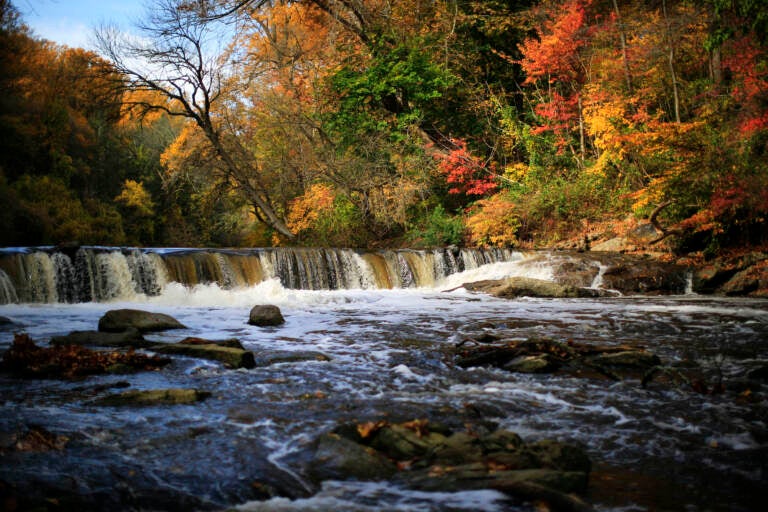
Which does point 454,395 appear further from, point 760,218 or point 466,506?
point 760,218

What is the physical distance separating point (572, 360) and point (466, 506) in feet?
12.0

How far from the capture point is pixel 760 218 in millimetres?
13859

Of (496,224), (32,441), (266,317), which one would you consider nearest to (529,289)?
(496,224)

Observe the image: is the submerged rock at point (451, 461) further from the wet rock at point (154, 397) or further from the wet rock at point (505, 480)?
the wet rock at point (154, 397)

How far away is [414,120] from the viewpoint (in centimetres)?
2256

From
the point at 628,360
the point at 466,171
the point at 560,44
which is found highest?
the point at 560,44

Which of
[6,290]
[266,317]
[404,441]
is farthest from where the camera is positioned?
[6,290]

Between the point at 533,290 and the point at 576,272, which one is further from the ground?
the point at 576,272

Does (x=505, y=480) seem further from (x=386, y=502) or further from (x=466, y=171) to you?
(x=466, y=171)

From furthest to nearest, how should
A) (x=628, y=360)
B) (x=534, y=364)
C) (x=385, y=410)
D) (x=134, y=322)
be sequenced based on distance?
(x=134, y=322)
(x=628, y=360)
(x=534, y=364)
(x=385, y=410)

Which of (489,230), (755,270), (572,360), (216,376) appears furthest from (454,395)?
(489,230)

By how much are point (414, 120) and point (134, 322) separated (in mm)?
16367

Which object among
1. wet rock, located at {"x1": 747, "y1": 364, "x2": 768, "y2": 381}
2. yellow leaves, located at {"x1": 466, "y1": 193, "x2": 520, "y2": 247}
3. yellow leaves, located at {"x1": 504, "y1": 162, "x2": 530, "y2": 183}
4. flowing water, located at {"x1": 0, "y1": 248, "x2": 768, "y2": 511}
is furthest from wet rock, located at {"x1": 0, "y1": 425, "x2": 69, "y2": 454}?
yellow leaves, located at {"x1": 504, "y1": 162, "x2": 530, "y2": 183}

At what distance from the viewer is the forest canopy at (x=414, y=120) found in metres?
17.7
